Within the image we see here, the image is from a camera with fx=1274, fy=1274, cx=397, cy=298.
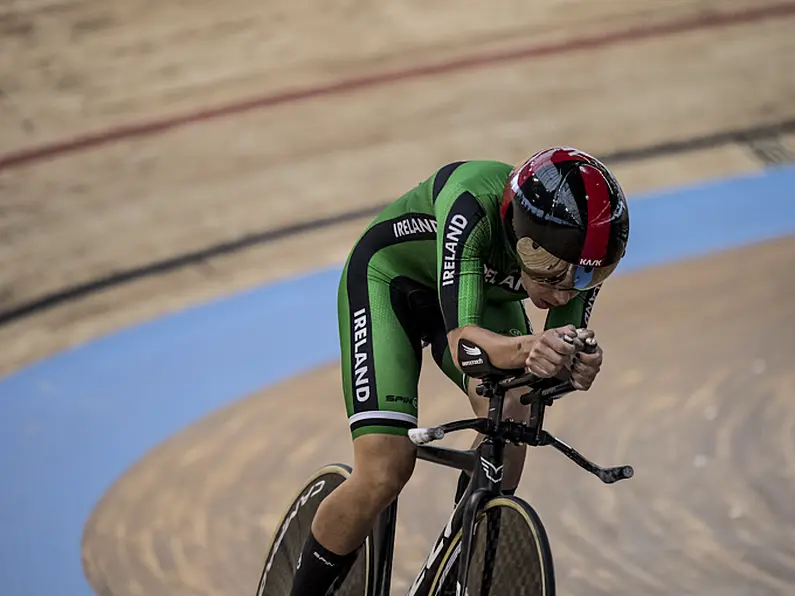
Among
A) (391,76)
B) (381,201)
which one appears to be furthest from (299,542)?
(391,76)

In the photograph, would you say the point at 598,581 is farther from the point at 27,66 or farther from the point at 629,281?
the point at 27,66

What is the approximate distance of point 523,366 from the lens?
7.02ft

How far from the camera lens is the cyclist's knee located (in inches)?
98.3

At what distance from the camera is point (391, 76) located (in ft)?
20.9

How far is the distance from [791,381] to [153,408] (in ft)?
7.11

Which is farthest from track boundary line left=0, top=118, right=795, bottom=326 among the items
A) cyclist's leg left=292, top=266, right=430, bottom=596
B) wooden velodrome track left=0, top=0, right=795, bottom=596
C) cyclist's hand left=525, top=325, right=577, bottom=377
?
cyclist's hand left=525, top=325, right=577, bottom=377

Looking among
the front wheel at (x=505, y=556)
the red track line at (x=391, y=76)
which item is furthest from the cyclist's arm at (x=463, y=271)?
the red track line at (x=391, y=76)

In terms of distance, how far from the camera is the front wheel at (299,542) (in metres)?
2.81

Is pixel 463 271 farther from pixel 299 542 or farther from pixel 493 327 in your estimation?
pixel 299 542

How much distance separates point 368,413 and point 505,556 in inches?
Answer: 16.0

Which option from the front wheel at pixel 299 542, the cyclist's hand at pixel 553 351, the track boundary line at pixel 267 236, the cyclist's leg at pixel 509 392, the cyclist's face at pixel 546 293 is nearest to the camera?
the cyclist's hand at pixel 553 351

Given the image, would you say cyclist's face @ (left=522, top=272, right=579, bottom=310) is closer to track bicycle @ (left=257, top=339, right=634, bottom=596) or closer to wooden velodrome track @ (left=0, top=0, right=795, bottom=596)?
track bicycle @ (left=257, top=339, right=634, bottom=596)

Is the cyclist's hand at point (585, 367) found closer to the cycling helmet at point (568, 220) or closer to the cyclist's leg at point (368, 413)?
the cycling helmet at point (568, 220)

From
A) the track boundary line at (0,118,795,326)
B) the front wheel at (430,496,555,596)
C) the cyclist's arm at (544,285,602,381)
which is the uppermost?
the track boundary line at (0,118,795,326)
